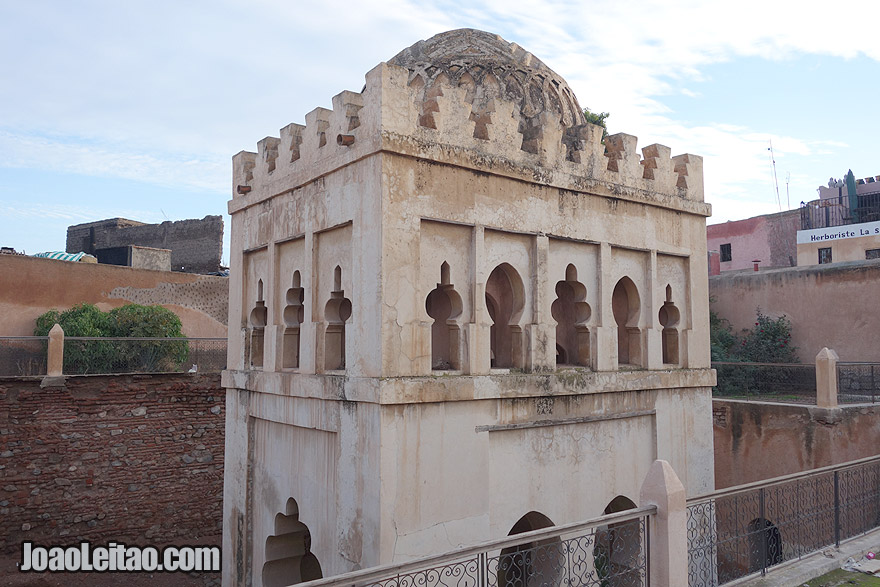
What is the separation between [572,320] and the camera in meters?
8.19

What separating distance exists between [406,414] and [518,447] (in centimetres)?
144

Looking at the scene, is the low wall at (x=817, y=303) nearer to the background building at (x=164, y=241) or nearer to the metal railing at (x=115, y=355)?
the metal railing at (x=115, y=355)

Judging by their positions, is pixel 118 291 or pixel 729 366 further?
pixel 118 291

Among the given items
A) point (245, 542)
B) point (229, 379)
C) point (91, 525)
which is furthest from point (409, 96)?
point (91, 525)

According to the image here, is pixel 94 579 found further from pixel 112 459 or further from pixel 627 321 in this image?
pixel 627 321

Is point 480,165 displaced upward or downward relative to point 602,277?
upward

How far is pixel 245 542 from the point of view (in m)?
7.93

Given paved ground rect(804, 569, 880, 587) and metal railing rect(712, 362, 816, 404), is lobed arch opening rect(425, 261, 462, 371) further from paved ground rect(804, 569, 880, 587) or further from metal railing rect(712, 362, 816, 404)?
metal railing rect(712, 362, 816, 404)

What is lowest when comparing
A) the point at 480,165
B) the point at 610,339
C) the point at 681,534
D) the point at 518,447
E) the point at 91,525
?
the point at 91,525

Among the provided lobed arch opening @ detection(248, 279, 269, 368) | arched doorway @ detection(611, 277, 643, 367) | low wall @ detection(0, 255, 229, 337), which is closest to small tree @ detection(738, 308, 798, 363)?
arched doorway @ detection(611, 277, 643, 367)

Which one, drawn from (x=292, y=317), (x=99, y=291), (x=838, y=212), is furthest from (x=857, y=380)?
(x=99, y=291)

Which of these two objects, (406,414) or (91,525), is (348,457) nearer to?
(406,414)

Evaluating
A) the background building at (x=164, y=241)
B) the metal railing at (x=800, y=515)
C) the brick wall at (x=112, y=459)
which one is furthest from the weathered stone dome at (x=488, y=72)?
the background building at (x=164, y=241)

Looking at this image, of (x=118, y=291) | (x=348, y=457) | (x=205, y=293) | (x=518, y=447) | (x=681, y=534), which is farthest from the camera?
(x=205, y=293)
